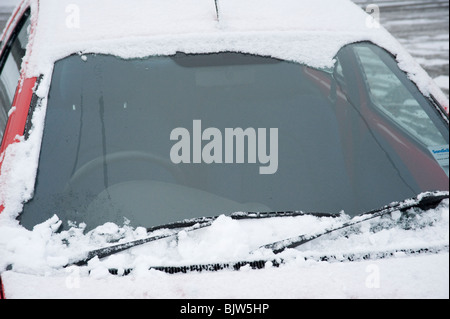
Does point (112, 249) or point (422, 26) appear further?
point (422, 26)

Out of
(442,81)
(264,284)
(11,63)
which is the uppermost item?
(11,63)

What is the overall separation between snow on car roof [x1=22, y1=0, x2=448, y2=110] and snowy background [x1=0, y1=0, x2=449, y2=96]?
378 centimetres

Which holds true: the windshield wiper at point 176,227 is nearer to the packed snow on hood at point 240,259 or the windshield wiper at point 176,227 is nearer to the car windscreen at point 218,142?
the packed snow on hood at point 240,259

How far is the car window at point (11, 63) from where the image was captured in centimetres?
232

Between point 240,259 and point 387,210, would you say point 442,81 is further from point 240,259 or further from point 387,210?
point 240,259

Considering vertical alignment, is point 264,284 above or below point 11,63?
below

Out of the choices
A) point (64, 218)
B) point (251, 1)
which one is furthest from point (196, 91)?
point (64, 218)

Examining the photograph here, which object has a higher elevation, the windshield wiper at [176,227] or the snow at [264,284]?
the windshield wiper at [176,227]

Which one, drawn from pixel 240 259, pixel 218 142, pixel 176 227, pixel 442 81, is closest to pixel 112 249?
pixel 176 227

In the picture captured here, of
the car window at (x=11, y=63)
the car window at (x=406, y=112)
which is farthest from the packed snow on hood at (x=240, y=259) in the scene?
the car window at (x=11, y=63)

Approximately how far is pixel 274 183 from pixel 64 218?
33.7 inches

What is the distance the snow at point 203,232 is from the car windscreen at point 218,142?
75 mm

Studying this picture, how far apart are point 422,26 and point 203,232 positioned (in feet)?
25.9

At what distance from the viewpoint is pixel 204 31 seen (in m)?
1.99
